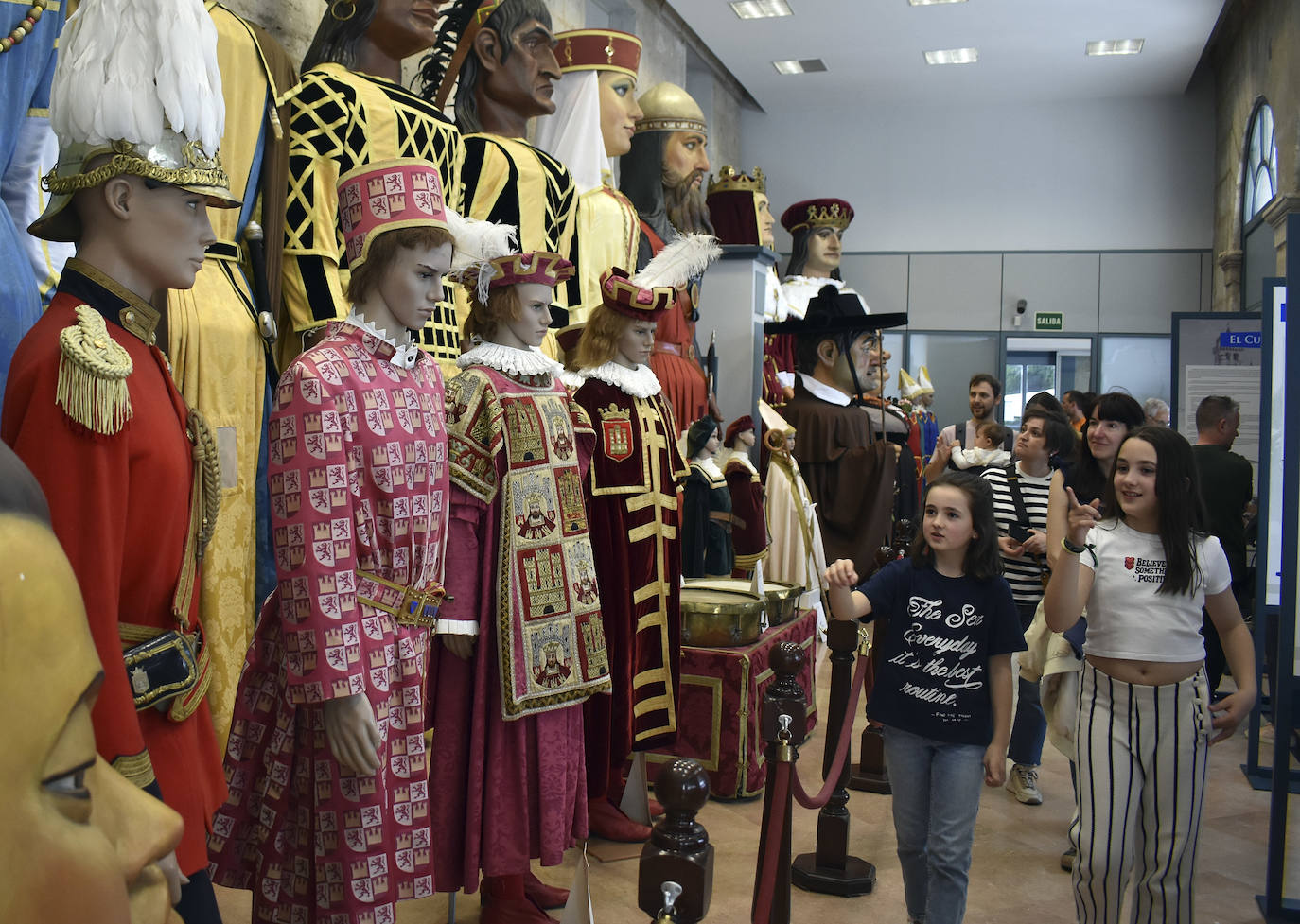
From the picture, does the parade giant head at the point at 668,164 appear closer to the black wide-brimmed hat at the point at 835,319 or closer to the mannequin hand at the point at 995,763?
the black wide-brimmed hat at the point at 835,319

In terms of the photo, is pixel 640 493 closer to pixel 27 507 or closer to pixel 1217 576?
pixel 1217 576

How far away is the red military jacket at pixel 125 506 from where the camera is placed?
1.35 metres

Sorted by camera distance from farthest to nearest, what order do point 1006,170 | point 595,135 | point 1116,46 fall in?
point 1006,170 → point 1116,46 → point 595,135

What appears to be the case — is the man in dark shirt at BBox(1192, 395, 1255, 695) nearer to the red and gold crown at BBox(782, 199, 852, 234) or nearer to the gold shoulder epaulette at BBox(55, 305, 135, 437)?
the red and gold crown at BBox(782, 199, 852, 234)

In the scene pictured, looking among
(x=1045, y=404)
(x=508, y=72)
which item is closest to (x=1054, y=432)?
(x=1045, y=404)

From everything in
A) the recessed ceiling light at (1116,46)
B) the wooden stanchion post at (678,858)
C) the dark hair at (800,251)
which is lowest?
the wooden stanchion post at (678,858)

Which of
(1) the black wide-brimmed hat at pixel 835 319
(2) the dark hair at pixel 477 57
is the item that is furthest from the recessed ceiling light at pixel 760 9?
(2) the dark hair at pixel 477 57

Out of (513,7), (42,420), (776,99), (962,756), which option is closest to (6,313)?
(42,420)

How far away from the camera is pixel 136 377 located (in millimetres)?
1531

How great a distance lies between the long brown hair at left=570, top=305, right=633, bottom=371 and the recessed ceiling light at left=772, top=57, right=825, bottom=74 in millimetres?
9018

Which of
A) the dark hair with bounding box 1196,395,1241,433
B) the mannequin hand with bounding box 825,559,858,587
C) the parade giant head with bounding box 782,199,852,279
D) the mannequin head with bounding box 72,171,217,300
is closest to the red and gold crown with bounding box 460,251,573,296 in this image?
the mannequin hand with bounding box 825,559,858,587

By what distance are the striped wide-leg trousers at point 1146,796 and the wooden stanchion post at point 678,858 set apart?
1.59 m

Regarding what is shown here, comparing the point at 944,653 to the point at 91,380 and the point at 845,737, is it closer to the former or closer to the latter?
the point at 845,737

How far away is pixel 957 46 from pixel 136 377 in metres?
10.9
